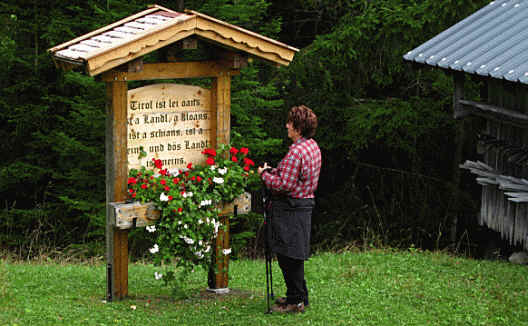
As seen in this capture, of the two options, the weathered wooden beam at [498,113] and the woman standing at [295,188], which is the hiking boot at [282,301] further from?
the weathered wooden beam at [498,113]

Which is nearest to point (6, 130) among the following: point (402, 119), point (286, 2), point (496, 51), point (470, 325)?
point (286, 2)

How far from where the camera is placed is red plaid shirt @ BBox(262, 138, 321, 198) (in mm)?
7016

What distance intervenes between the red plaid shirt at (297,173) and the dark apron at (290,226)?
10cm

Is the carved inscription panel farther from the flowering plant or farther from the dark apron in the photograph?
the dark apron

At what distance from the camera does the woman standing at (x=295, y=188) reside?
7.03 m

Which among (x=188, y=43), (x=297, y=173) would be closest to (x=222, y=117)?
(x=188, y=43)

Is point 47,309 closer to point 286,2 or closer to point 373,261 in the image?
point 373,261

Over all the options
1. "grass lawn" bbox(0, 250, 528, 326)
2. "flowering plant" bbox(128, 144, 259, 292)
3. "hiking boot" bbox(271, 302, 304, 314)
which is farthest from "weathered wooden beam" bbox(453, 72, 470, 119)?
"hiking boot" bbox(271, 302, 304, 314)

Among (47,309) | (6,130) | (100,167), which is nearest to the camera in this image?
(47,309)

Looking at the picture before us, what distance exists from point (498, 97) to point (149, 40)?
20.2 ft

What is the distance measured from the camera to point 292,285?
7422 mm

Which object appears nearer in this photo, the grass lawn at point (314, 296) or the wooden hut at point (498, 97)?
the grass lawn at point (314, 296)

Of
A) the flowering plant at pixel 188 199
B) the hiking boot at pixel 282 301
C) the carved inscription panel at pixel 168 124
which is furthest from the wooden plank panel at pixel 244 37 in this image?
the hiking boot at pixel 282 301

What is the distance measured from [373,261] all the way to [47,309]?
4.77m
